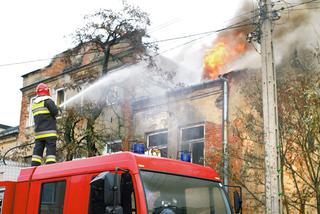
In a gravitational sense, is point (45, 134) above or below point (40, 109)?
below

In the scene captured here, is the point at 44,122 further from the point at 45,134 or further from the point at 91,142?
the point at 91,142

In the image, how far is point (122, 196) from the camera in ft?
17.7

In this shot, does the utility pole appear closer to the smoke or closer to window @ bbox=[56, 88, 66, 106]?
the smoke

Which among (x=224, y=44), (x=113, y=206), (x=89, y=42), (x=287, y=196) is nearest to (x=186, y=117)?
(x=224, y=44)

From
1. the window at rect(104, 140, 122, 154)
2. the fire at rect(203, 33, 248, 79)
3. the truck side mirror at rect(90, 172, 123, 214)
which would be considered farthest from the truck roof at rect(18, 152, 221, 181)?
the window at rect(104, 140, 122, 154)

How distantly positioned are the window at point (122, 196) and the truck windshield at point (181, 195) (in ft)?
0.58

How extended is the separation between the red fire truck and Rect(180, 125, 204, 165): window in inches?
305

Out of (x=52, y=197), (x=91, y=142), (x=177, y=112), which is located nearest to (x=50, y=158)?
(x=52, y=197)

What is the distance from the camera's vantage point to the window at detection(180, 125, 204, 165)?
47.0ft

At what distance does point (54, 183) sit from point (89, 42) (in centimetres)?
853

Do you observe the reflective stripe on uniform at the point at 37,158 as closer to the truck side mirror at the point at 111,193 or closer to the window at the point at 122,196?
the window at the point at 122,196

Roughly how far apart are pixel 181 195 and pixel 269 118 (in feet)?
9.94

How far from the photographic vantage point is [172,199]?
5.67 metres

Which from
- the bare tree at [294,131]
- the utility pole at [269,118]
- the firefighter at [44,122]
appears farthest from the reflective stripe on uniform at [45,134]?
the bare tree at [294,131]
